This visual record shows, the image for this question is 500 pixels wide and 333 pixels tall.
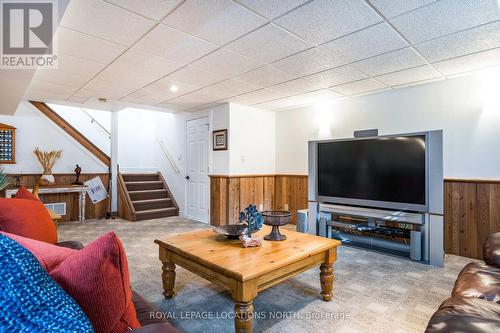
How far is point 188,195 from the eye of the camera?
586cm

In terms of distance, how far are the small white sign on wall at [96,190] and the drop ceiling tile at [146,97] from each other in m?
2.18

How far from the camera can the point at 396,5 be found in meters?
1.93

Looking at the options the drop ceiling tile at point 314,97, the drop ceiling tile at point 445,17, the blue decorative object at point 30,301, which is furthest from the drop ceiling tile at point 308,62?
the blue decorative object at point 30,301

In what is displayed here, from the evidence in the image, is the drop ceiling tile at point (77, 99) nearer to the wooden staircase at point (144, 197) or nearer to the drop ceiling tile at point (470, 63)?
the wooden staircase at point (144, 197)

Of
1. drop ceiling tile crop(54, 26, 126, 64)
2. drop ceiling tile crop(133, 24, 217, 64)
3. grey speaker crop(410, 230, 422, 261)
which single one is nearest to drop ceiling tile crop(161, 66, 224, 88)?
drop ceiling tile crop(133, 24, 217, 64)

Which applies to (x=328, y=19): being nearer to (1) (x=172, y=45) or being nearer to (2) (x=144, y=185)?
(1) (x=172, y=45)

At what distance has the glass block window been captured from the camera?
16.0 feet

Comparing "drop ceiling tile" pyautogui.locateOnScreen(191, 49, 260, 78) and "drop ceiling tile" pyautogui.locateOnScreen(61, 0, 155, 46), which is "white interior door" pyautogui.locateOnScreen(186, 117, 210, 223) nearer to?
"drop ceiling tile" pyautogui.locateOnScreen(191, 49, 260, 78)

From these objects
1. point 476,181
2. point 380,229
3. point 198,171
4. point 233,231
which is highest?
point 198,171

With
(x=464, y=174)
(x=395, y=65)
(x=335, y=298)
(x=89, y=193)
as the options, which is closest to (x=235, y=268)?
(x=335, y=298)

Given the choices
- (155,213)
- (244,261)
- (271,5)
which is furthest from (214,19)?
(155,213)

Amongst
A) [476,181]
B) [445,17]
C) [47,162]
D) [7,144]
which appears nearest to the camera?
[445,17]

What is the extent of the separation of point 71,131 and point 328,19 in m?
5.60

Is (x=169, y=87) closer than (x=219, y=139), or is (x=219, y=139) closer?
(x=169, y=87)
